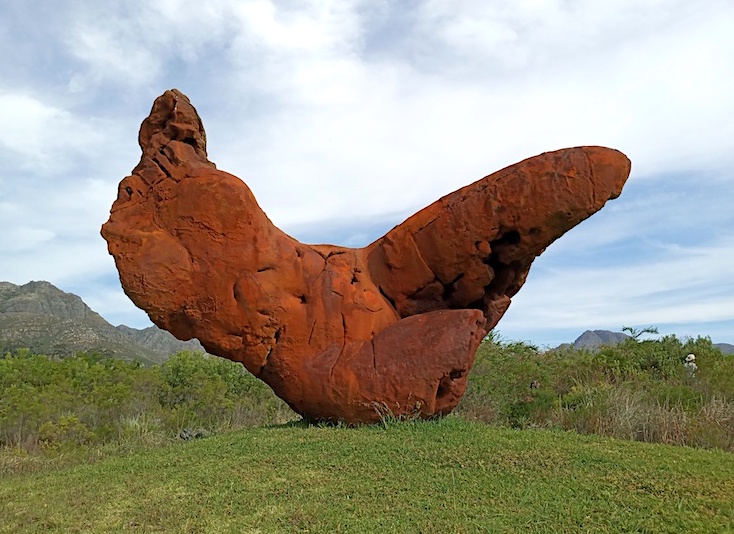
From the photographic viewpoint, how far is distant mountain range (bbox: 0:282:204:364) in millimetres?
47822

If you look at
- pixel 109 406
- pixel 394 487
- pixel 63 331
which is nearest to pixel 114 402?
pixel 109 406

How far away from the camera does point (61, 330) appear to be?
54875mm

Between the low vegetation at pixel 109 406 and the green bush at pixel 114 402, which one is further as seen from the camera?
the green bush at pixel 114 402

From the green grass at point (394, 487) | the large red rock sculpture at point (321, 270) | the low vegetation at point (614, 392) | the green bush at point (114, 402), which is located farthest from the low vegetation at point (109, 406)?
the low vegetation at point (614, 392)

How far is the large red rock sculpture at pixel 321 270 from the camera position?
8.16 meters

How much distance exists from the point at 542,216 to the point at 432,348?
2.37m

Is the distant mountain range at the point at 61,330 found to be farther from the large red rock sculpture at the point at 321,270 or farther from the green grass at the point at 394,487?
the green grass at the point at 394,487

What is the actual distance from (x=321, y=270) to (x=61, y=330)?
53.6 meters

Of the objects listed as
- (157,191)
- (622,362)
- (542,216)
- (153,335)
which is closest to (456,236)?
(542,216)

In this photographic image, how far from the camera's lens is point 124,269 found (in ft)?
26.9

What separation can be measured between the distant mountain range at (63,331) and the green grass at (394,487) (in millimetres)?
15058

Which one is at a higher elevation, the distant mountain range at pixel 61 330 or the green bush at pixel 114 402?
the distant mountain range at pixel 61 330

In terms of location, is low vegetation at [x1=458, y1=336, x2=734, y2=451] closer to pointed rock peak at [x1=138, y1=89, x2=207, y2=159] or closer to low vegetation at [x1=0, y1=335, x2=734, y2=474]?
low vegetation at [x1=0, y1=335, x2=734, y2=474]

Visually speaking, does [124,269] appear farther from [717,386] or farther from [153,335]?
[153,335]
